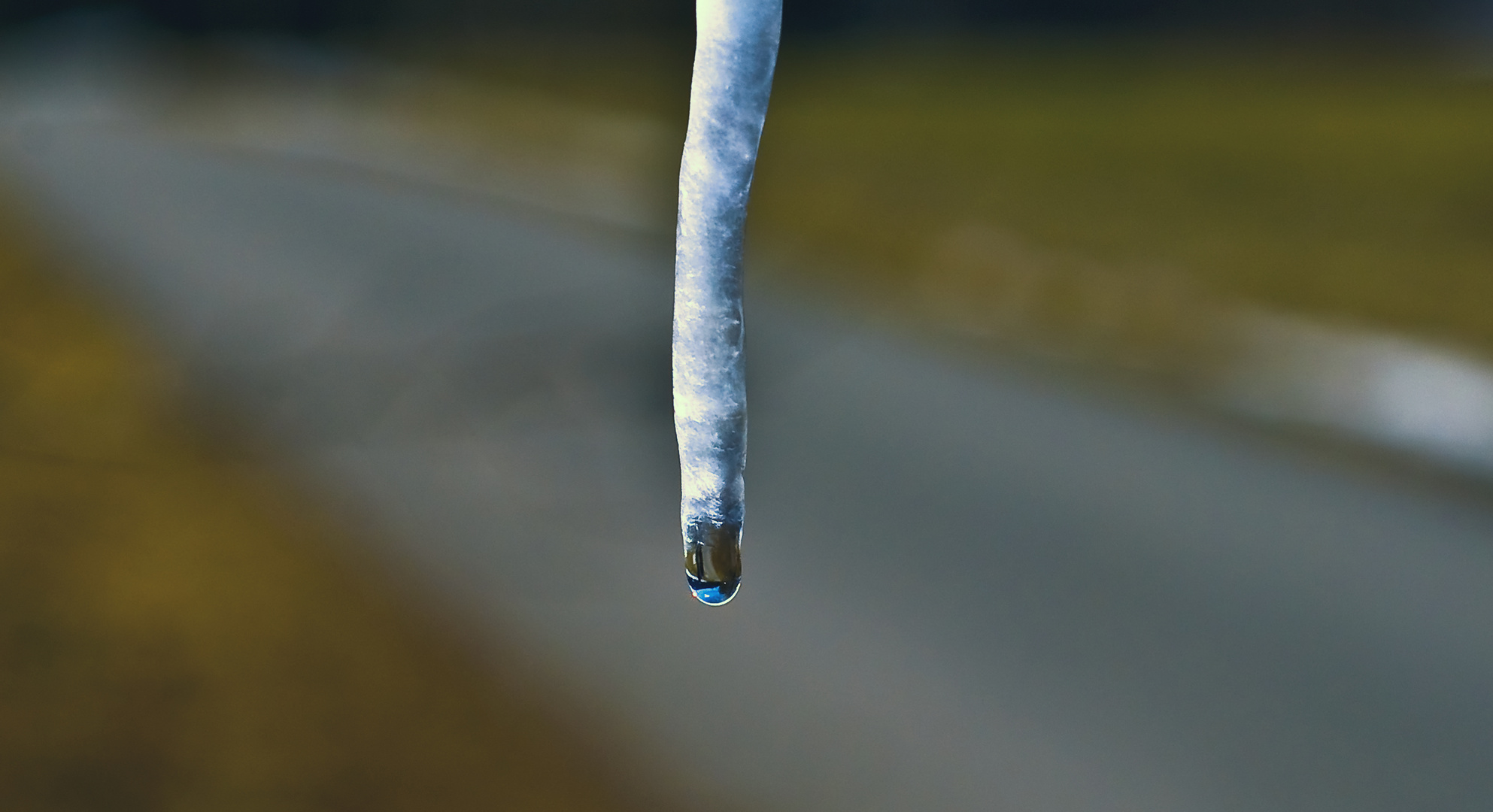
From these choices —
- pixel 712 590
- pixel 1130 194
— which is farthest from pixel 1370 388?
pixel 712 590

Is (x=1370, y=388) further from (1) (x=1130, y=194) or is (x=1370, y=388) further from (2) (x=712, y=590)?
(2) (x=712, y=590)

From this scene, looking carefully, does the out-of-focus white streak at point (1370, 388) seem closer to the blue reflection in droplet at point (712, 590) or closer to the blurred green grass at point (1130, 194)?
the blurred green grass at point (1130, 194)

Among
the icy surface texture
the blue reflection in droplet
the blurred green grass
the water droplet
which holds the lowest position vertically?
the blurred green grass

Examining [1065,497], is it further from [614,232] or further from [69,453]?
[614,232]

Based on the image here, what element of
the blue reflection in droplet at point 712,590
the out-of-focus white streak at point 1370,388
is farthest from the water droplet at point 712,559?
the out-of-focus white streak at point 1370,388

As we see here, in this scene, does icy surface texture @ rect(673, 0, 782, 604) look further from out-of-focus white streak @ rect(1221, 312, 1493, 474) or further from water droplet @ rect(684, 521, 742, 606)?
out-of-focus white streak @ rect(1221, 312, 1493, 474)

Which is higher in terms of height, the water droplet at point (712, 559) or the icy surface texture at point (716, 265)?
the icy surface texture at point (716, 265)

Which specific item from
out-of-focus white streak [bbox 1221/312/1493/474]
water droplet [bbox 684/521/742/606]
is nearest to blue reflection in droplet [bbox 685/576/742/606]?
water droplet [bbox 684/521/742/606]
